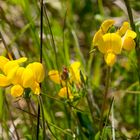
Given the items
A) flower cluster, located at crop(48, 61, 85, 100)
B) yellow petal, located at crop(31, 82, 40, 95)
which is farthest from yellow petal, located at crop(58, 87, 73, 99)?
yellow petal, located at crop(31, 82, 40, 95)

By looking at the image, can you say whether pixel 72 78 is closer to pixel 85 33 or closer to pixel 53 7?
pixel 85 33

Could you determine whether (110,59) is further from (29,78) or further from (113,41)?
(29,78)

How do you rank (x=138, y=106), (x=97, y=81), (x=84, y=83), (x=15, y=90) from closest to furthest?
(x=15, y=90)
(x=84, y=83)
(x=138, y=106)
(x=97, y=81)

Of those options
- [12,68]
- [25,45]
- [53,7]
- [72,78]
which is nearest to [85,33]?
[53,7]

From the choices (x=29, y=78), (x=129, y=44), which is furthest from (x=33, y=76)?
(x=129, y=44)

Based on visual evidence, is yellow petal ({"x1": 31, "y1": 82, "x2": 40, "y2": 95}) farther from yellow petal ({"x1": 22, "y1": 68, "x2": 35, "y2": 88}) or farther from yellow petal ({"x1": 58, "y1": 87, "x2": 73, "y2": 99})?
yellow petal ({"x1": 58, "y1": 87, "x2": 73, "y2": 99})
